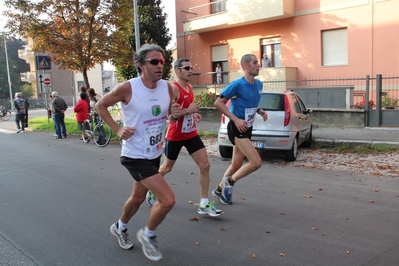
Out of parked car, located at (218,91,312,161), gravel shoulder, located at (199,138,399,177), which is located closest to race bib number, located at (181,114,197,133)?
parked car, located at (218,91,312,161)

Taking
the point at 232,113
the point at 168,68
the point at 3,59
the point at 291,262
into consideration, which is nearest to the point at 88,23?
the point at 168,68

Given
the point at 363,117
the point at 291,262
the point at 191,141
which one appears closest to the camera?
the point at 291,262

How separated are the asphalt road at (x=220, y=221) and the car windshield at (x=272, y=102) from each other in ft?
4.69

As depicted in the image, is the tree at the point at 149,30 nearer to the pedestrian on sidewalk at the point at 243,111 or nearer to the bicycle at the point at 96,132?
the bicycle at the point at 96,132

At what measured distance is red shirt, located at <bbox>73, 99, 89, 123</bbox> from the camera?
12.8m

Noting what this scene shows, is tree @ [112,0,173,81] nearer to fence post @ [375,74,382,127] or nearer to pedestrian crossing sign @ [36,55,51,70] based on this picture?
pedestrian crossing sign @ [36,55,51,70]

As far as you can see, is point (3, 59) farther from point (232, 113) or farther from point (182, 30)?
point (232, 113)

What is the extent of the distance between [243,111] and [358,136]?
7.01m

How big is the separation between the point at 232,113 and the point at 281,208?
56.0 inches

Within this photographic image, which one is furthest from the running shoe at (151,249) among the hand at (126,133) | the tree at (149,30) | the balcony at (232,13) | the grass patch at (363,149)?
the tree at (149,30)

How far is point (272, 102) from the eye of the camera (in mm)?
7969

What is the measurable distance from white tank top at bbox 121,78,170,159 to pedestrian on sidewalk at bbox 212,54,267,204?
1499 mm

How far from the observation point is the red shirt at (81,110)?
1275cm

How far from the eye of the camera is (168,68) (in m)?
23.4
